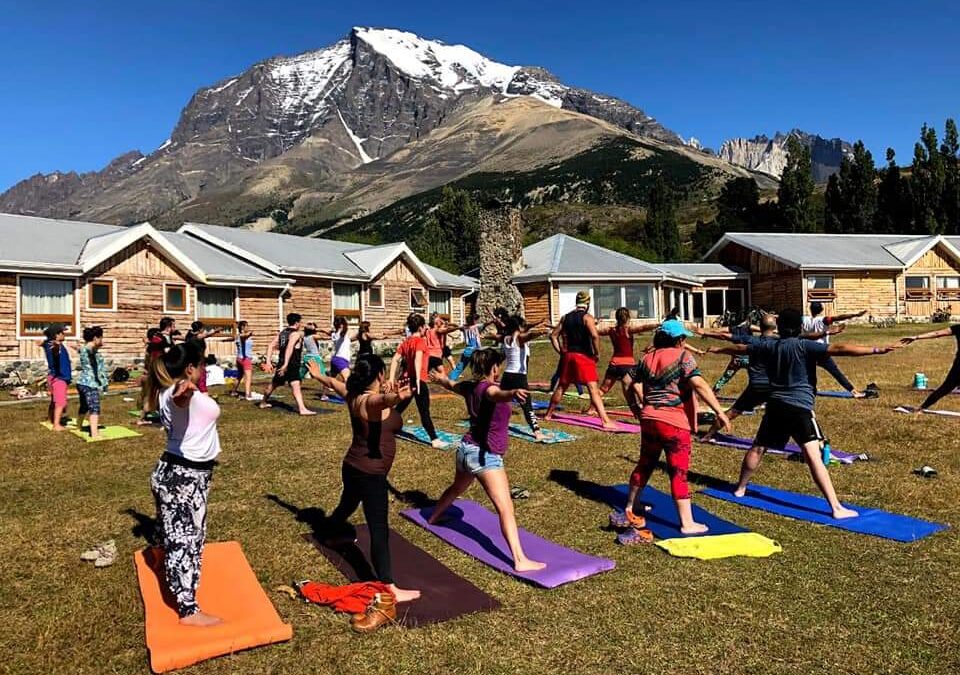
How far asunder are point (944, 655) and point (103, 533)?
6.94 meters

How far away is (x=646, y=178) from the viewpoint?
4646 inches

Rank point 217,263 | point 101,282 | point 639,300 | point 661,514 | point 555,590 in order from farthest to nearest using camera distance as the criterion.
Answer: point 639,300, point 217,263, point 101,282, point 661,514, point 555,590

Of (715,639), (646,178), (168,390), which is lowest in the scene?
(715,639)

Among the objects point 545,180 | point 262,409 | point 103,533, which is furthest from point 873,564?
point 545,180

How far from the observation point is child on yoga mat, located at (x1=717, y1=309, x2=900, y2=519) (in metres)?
6.75

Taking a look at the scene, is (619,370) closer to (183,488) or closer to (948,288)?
(183,488)

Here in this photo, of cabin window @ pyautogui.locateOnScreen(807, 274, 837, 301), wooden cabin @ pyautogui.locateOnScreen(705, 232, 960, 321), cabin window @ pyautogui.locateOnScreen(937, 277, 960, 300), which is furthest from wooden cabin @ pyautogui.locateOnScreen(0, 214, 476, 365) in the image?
cabin window @ pyautogui.locateOnScreen(937, 277, 960, 300)

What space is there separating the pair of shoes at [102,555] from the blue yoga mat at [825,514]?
6.11m

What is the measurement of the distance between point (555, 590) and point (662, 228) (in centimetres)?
5624

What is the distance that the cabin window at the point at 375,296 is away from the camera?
3138 cm

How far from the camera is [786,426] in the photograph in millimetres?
7004

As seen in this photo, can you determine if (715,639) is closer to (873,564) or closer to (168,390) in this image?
(873,564)

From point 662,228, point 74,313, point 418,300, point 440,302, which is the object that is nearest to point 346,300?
point 418,300

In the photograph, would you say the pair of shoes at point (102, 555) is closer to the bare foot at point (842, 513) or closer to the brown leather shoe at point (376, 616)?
the brown leather shoe at point (376, 616)
